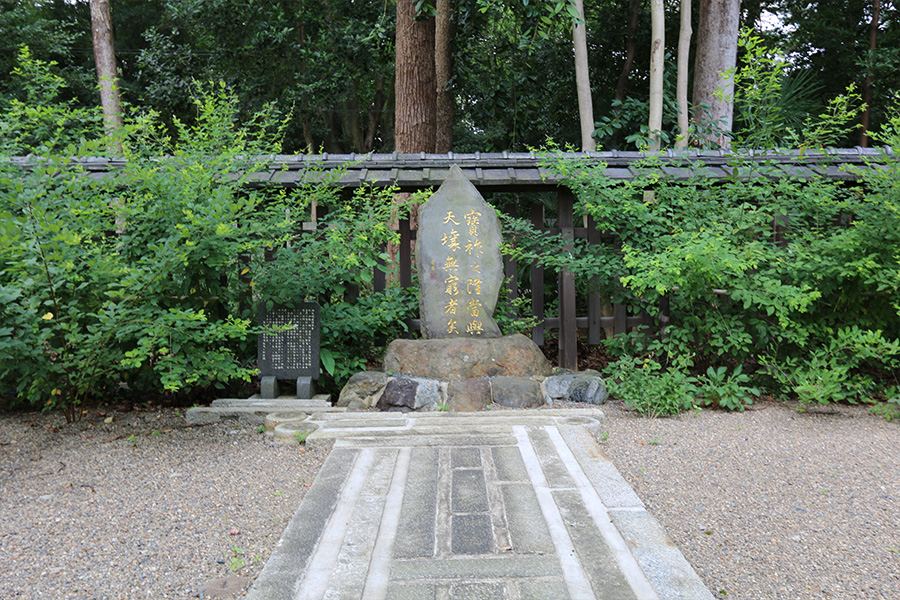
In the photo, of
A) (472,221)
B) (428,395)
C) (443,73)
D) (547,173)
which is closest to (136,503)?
(428,395)

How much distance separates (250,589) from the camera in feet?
7.43

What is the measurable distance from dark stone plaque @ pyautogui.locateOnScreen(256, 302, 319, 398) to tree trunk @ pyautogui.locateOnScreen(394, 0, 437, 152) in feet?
15.5

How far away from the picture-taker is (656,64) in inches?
310

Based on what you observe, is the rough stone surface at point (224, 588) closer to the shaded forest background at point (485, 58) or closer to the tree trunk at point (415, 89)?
the tree trunk at point (415, 89)

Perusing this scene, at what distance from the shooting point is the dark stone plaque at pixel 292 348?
5.20 m

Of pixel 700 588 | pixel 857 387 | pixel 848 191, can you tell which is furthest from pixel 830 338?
pixel 700 588

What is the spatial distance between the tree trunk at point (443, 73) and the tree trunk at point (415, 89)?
0.28 metres

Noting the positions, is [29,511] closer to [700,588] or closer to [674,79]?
[700,588]

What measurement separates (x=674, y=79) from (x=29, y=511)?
35.6ft

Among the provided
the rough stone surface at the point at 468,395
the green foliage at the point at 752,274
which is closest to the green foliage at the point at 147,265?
the rough stone surface at the point at 468,395

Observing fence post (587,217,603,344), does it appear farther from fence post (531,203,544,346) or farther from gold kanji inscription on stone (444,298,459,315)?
gold kanji inscription on stone (444,298,459,315)

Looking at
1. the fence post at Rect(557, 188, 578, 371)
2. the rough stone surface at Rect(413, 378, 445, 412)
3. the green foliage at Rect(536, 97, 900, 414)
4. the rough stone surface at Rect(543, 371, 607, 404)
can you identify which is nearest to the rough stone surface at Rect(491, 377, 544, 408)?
the rough stone surface at Rect(543, 371, 607, 404)

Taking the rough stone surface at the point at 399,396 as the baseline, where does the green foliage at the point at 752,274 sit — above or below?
above

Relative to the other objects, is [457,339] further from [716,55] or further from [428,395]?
[716,55]
